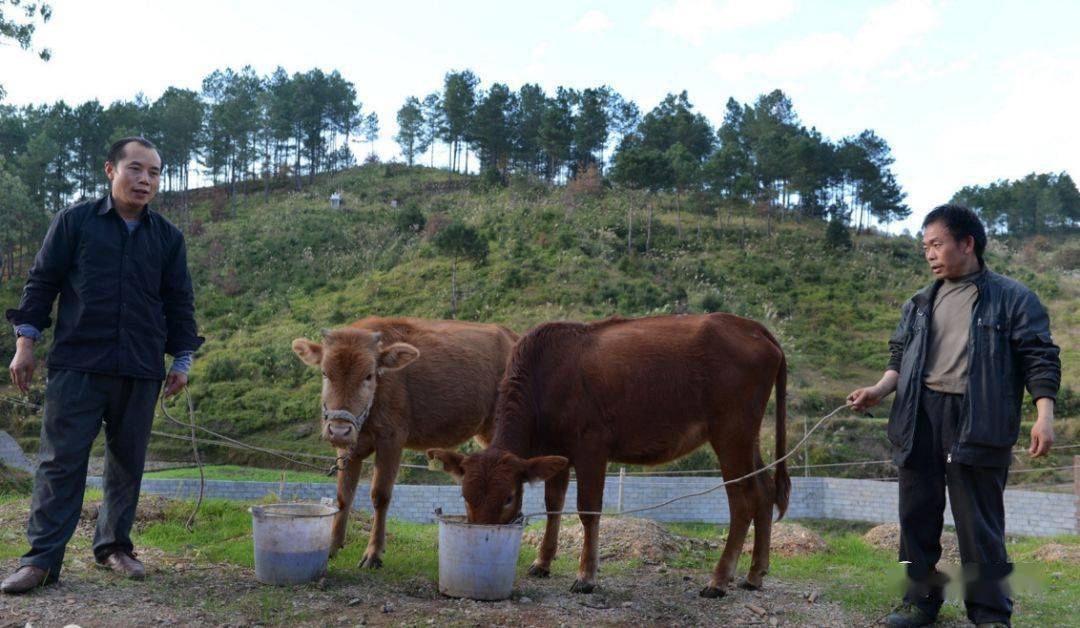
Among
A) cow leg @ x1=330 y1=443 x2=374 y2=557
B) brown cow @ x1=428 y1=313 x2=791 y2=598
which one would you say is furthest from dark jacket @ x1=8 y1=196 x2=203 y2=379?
brown cow @ x1=428 y1=313 x2=791 y2=598

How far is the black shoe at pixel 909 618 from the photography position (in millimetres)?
5199

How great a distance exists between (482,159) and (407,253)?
30.7m

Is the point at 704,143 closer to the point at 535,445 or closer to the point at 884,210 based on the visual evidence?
the point at 884,210

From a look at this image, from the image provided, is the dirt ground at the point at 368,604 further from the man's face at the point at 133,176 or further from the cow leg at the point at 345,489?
the man's face at the point at 133,176

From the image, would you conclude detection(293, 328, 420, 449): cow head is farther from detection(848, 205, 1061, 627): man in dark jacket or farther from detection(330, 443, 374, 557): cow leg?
detection(848, 205, 1061, 627): man in dark jacket

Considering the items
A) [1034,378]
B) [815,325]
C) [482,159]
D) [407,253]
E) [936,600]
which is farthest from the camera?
[482,159]

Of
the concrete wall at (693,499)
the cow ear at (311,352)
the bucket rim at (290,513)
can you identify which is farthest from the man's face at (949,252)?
the concrete wall at (693,499)

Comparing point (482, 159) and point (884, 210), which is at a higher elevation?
point (482, 159)

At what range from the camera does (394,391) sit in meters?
7.21

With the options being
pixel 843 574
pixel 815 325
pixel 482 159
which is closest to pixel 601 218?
pixel 815 325

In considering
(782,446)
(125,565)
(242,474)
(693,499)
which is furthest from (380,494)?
(242,474)

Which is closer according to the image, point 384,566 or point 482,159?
point 384,566

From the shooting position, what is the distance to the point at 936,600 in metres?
5.23

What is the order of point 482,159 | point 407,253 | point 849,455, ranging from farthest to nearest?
point 482,159 < point 407,253 < point 849,455
